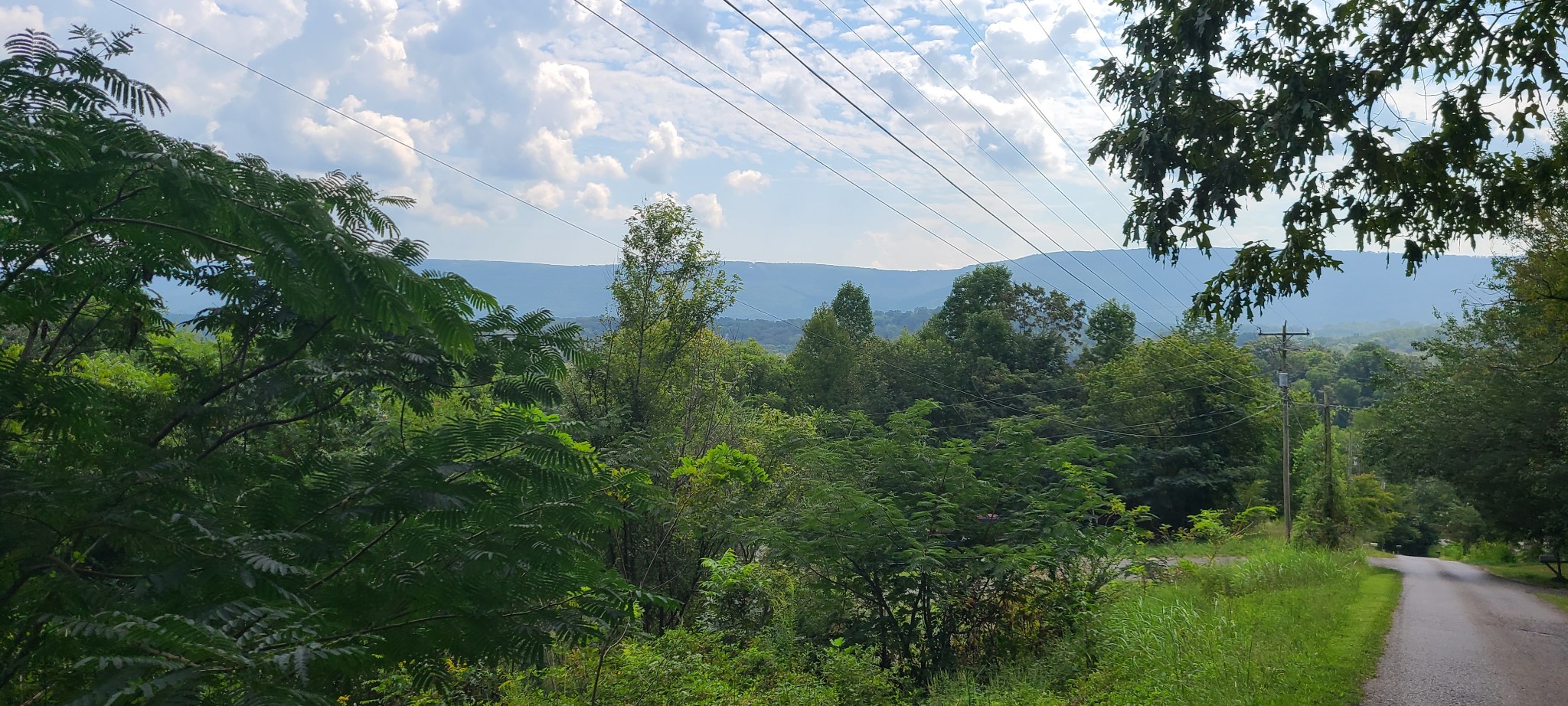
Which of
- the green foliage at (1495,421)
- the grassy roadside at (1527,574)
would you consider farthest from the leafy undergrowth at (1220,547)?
the grassy roadside at (1527,574)

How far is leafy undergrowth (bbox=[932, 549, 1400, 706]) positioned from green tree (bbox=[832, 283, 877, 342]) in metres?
56.1

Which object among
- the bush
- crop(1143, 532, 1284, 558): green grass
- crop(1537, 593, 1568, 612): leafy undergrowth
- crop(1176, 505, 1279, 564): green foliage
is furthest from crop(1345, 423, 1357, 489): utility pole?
crop(1143, 532, 1284, 558): green grass

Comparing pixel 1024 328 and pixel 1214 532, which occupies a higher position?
pixel 1024 328

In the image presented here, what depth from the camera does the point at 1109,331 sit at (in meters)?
55.9

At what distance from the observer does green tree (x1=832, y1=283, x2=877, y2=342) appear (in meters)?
71.0

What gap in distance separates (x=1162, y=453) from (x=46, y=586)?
150 ft

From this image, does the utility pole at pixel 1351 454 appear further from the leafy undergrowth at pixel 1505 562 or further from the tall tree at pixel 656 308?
the tall tree at pixel 656 308

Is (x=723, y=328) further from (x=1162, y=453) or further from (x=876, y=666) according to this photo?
(x=1162, y=453)

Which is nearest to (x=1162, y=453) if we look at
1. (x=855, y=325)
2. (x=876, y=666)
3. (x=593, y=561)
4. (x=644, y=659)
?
(x=855, y=325)

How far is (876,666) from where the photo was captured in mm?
10383

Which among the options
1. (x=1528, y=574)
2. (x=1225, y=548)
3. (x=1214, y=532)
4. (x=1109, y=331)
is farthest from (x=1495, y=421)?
(x=1109, y=331)

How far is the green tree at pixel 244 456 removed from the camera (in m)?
2.70

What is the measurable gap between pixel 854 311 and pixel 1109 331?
21.8m

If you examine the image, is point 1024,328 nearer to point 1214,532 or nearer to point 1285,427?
point 1285,427
